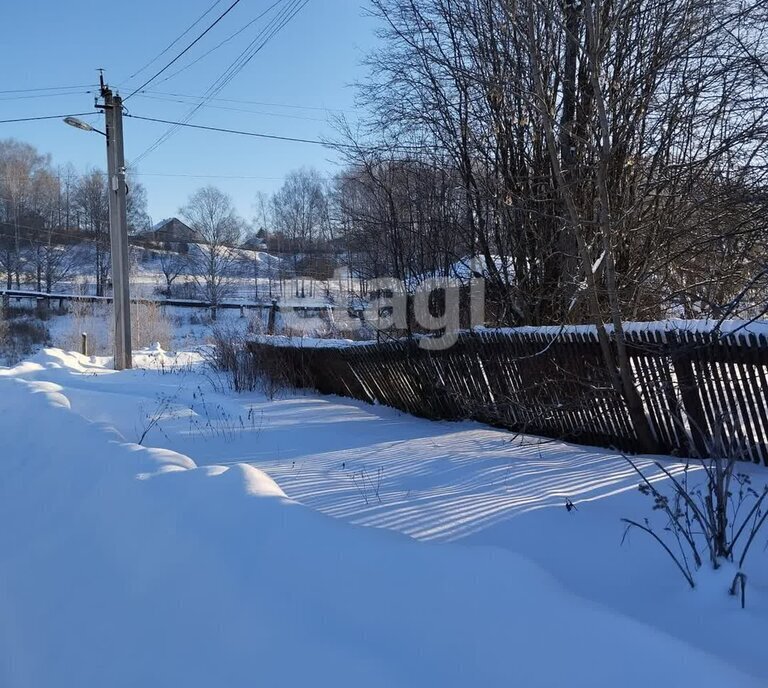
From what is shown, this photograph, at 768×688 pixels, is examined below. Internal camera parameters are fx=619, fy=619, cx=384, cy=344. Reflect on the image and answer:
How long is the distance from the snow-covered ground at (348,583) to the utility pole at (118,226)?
10909mm

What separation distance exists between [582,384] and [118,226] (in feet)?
41.3

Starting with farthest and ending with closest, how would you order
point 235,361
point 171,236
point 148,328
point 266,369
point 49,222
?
point 171,236 < point 49,222 < point 148,328 < point 235,361 < point 266,369

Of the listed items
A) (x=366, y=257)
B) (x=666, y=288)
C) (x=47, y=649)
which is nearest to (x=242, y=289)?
(x=366, y=257)

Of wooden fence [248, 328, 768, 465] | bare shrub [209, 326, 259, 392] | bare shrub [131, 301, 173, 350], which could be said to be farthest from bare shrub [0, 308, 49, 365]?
wooden fence [248, 328, 768, 465]

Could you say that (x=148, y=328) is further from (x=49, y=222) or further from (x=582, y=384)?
(x=49, y=222)

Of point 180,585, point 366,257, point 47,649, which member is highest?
point 366,257

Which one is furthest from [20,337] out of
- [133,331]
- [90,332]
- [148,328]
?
[148,328]

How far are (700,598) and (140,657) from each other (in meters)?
2.12

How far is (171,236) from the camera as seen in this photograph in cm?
5962

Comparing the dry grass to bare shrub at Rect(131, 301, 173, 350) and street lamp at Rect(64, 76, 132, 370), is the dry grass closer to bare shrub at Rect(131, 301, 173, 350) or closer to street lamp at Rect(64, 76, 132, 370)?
bare shrub at Rect(131, 301, 173, 350)

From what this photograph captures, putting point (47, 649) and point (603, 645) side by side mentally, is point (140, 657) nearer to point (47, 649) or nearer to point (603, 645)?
point (47, 649)

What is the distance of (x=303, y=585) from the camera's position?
2.36 m

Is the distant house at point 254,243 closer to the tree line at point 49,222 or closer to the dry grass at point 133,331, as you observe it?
the tree line at point 49,222

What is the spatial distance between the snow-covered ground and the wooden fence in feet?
2.72
